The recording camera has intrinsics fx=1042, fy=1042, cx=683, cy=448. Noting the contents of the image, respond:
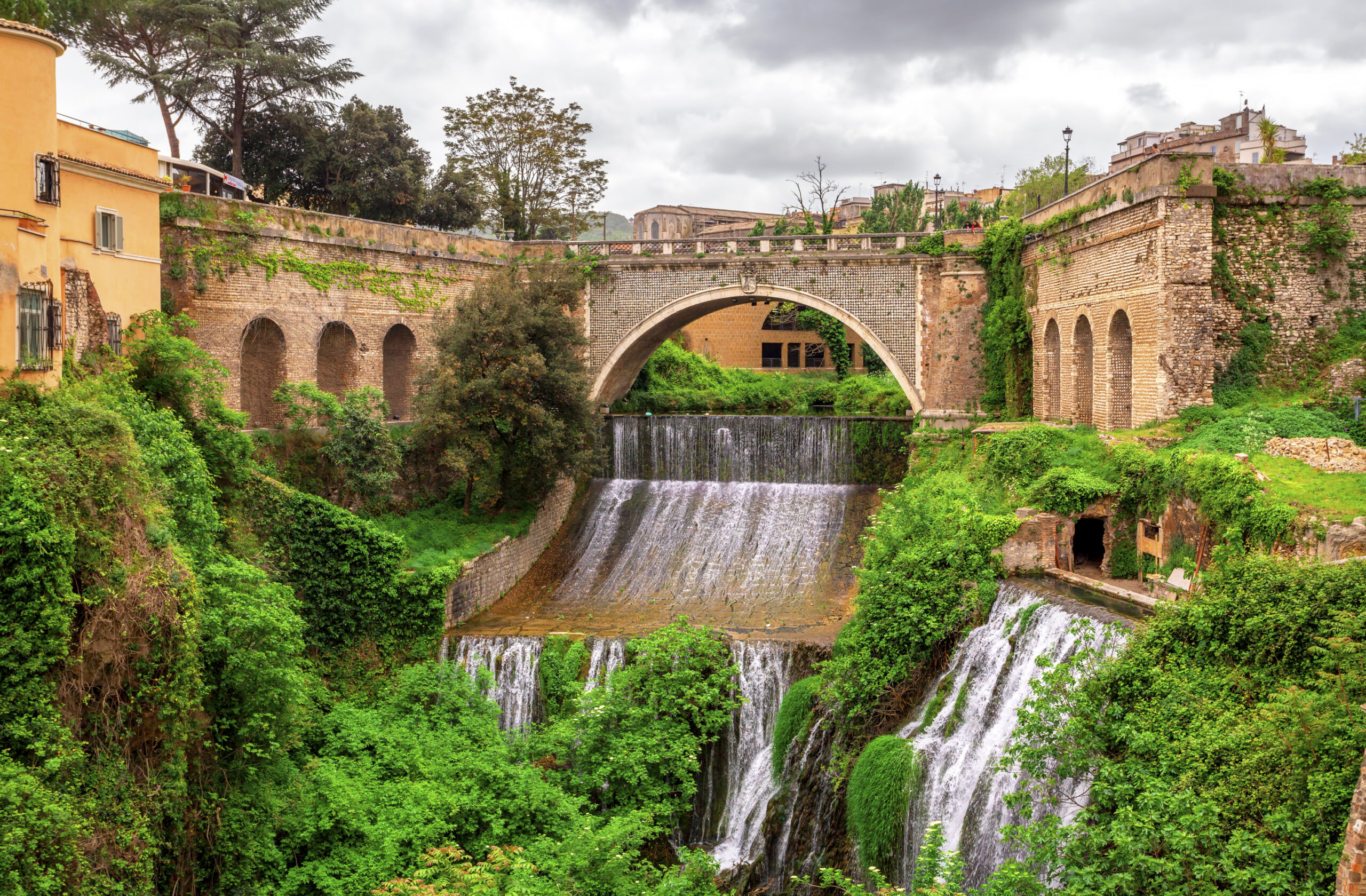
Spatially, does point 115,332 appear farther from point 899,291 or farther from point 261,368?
point 899,291

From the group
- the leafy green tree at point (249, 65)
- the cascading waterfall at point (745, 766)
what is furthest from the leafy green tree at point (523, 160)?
the cascading waterfall at point (745, 766)

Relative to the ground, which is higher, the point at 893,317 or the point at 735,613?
the point at 893,317

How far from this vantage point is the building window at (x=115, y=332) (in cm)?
1589

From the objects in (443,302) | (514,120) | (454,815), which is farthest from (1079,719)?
(514,120)

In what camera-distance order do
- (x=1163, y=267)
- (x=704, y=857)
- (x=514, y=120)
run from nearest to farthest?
1. (x=704, y=857)
2. (x=1163, y=267)
3. (x=514, y=120)

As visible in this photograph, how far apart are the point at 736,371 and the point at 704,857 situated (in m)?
27.7

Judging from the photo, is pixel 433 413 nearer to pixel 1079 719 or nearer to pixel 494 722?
pixel 494 722

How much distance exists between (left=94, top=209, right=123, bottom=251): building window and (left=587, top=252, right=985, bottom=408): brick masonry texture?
11240 millimetres

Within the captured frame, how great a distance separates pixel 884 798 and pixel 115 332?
13.2 metres

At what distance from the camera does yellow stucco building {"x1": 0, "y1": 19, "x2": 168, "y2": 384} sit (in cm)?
1320

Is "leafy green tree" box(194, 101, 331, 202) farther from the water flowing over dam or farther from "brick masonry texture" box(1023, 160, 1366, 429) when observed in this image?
"brick masonry texture" box(1023, 160, 1366, 429)

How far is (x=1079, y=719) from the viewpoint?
9539 mm

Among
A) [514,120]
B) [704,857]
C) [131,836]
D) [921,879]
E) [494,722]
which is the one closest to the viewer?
[921,879]

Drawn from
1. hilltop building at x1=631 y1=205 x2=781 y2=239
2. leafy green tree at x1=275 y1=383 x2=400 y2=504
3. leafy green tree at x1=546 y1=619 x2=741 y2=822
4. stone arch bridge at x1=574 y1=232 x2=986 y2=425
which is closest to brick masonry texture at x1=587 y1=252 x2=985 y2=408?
stone arch bridge at x1=574 y1=232 x2=986 y2=425
